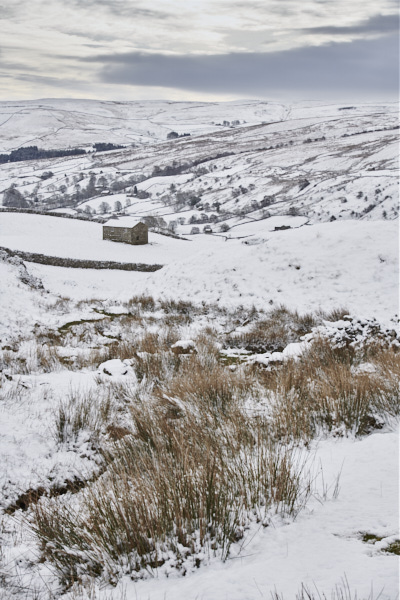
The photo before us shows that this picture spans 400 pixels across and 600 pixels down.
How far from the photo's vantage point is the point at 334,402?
4.08 m

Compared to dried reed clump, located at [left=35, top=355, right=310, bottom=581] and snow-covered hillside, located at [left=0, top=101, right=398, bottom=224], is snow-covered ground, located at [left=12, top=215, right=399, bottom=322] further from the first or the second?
snow-covered hillside, located at [left=0, top=101, right=398, bottom=224]

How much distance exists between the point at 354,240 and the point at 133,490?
15.5 m

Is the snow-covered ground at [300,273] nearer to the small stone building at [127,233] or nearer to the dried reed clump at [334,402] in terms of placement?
the dried reed clump at [334,402]

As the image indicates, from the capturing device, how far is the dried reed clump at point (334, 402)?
3.82 metres

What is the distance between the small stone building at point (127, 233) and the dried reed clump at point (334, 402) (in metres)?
33.3

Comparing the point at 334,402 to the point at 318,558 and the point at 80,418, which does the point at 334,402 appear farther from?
the point at 80,418

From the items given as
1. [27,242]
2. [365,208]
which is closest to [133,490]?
[27,242]

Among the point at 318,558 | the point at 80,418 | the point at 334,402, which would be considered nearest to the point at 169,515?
the point at 318,558

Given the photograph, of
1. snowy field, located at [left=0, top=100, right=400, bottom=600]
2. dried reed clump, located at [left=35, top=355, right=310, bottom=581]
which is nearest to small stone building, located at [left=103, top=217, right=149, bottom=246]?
snowy field, located at [left=0, top=100, right=400, bottom=600]


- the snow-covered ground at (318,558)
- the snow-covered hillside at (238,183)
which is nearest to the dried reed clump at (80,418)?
the snow-covered ground at (318,558)

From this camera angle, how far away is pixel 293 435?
365 cm

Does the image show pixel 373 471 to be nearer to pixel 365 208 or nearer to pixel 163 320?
pixel 163 320

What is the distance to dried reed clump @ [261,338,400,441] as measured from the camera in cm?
382

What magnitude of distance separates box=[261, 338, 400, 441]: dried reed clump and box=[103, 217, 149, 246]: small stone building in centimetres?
3331
